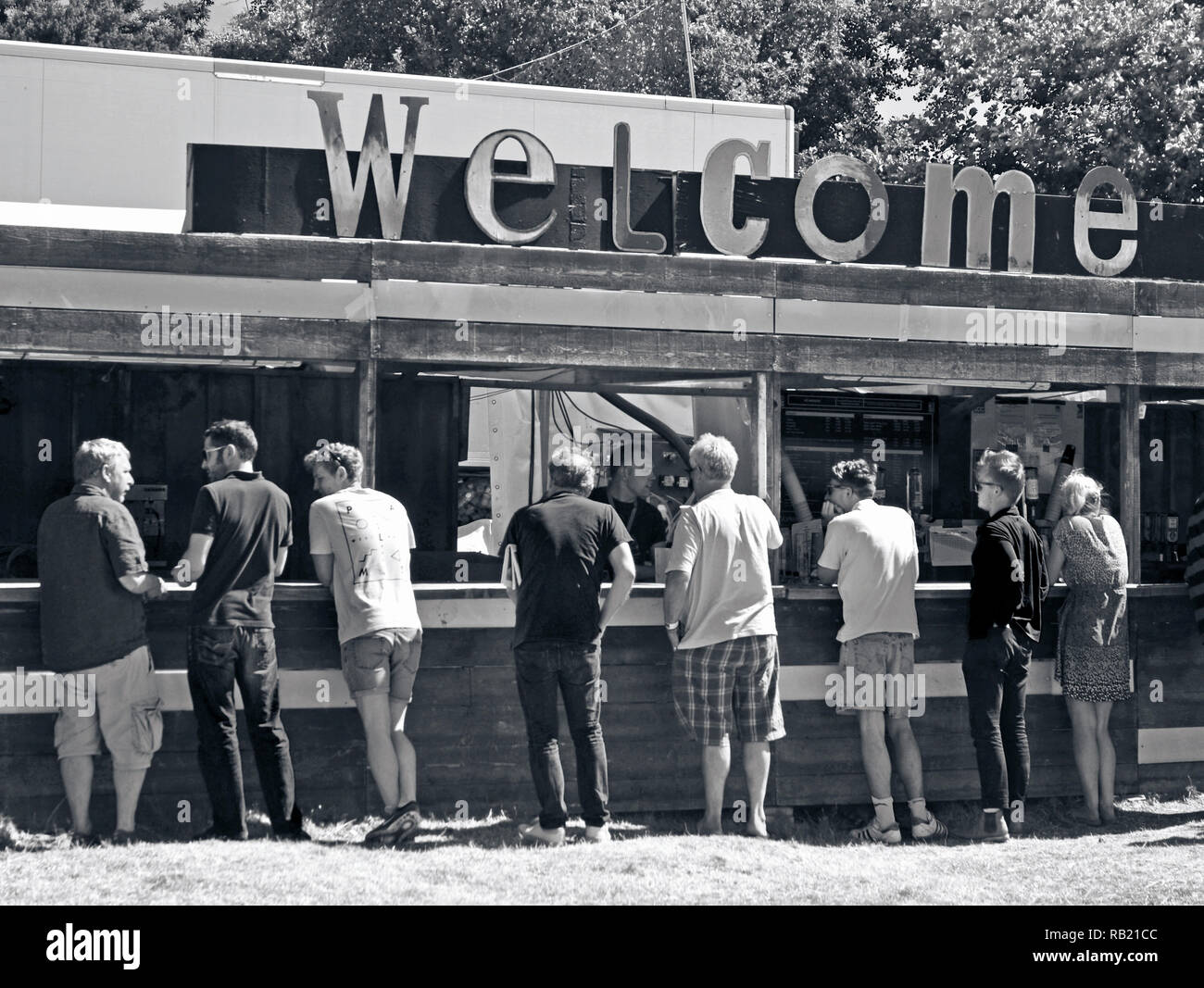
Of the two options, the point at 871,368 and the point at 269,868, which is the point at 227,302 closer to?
the point at 269,868

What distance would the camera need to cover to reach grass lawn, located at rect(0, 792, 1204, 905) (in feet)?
18.7

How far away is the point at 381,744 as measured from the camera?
6664 millimetres

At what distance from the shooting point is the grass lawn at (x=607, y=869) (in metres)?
5.69

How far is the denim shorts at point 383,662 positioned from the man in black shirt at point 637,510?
2785mm

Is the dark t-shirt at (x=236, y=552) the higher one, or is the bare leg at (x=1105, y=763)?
the dark t-shirt at (x=236, y=552)

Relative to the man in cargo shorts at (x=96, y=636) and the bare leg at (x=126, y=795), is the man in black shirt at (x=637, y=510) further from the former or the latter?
the bare leg at (x=126, y=795)

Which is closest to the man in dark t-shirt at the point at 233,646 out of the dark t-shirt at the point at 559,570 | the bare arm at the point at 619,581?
the dark t-shirt at the point at 559,570

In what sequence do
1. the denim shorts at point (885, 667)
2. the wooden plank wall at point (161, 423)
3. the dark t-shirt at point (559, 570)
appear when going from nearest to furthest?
the dark t-shirt at point (559, 570)
the denim shorts at point (885, 667)
the wooden plank wall at point (161, 423)

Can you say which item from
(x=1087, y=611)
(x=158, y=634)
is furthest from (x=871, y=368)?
(x=158, y=634)

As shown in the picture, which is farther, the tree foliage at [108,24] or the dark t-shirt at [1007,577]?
the tree foliage at [108,24]

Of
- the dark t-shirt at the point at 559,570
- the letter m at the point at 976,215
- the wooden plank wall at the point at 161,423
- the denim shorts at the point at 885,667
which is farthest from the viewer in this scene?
the wooden plank wall at the point at 161,423

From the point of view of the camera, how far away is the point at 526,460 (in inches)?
374

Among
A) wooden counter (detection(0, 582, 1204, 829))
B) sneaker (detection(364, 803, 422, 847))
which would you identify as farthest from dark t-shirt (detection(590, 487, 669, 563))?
sneaker (detection(364, 803, 422, 847))

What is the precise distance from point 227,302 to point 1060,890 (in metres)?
4.53
